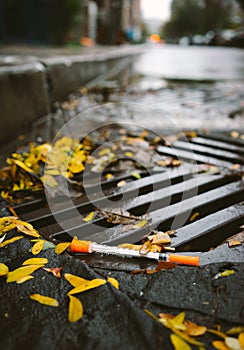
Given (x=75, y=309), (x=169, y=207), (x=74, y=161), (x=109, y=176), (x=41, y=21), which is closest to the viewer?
(x=75, y=309)

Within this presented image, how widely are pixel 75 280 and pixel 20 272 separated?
19cm

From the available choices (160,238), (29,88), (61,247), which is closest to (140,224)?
(160,238)

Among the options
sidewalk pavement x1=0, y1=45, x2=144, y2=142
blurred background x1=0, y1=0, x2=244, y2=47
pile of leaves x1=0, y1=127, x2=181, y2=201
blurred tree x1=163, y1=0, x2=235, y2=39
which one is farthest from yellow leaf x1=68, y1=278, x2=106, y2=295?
blurred tree x1=163, y1=0, x2=235, y2=39

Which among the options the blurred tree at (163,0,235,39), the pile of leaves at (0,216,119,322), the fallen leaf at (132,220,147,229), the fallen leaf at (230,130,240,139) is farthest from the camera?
the blurred tree at (163,0,235,39)

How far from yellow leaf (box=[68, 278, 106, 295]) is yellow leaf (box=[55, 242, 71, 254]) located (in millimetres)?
230

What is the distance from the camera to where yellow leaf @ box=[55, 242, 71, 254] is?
4.19 feet

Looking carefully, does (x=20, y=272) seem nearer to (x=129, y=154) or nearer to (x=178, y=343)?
(x=178, y=343)

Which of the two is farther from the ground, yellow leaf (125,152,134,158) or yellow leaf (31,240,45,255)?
yellow leaf (125,152,134,158)

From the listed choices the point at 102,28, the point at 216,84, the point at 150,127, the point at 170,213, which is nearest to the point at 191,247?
the point at 170,213

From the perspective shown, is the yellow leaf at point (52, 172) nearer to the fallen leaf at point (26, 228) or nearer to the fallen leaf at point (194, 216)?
the fallen leaf at point (26, 228)

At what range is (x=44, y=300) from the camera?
1.03m

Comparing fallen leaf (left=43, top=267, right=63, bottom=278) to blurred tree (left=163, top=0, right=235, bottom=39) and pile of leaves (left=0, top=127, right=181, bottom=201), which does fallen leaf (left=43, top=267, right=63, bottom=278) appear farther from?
blurred tree (left=163, top=0, right=235, bottom=39)

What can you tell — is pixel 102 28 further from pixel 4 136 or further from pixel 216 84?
pixel 4 136

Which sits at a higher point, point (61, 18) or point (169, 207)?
point (61, 18)
